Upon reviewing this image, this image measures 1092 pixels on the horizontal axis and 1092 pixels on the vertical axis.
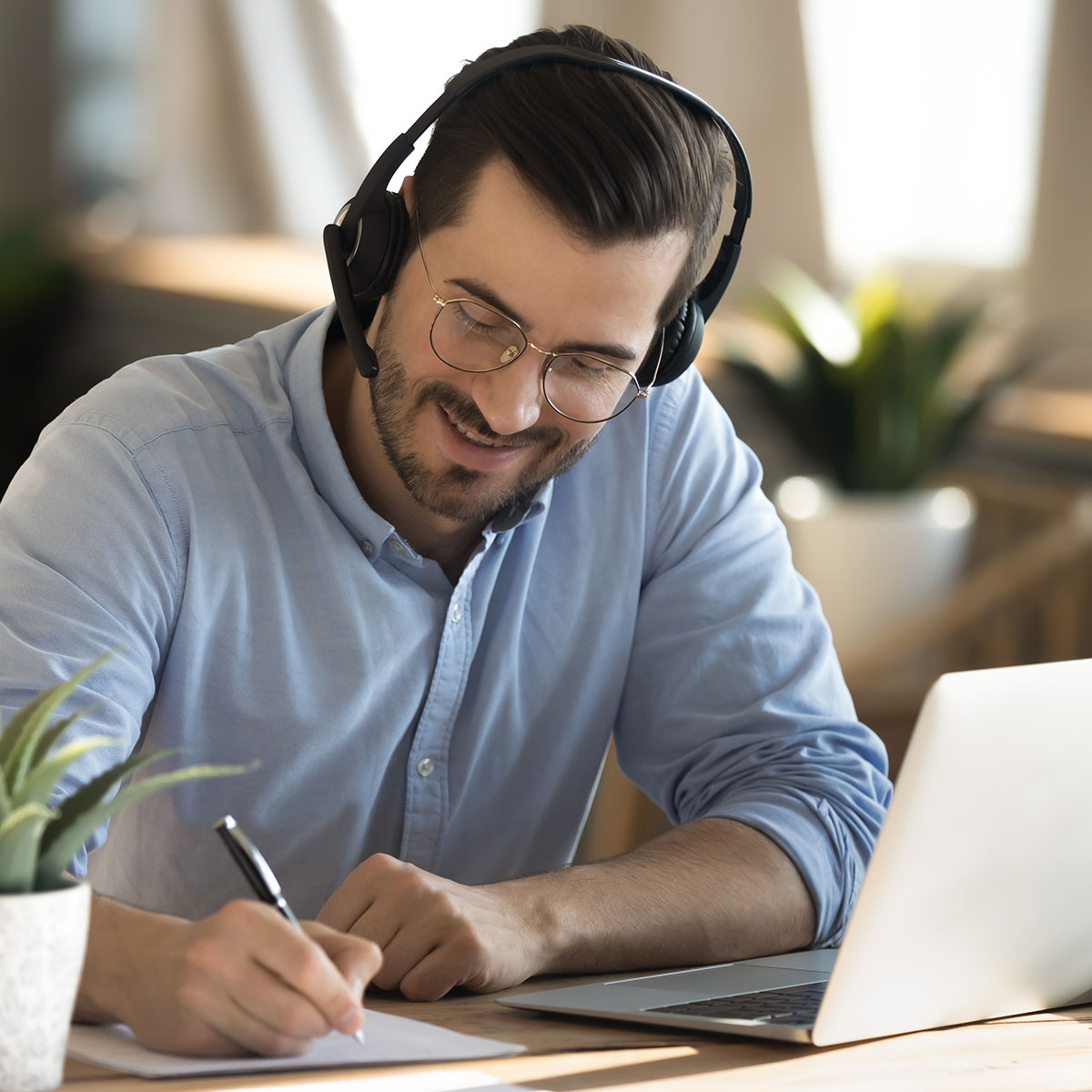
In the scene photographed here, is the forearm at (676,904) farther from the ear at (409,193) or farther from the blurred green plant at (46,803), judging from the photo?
the ear at (409,193)

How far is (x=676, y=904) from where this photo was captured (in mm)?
1224

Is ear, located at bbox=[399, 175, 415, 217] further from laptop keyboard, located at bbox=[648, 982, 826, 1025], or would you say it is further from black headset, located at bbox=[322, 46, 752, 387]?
laptop keyboard, located at bbox=[648, 982, 826, 1025]

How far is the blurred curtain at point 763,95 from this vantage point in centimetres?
349

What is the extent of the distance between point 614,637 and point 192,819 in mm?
443

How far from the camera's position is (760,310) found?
10.0 ft

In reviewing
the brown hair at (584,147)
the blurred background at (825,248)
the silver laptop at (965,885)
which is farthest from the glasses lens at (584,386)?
the blurred background at (825,248)

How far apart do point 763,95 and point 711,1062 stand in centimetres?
294

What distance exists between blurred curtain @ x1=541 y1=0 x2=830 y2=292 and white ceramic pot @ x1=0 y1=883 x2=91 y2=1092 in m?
2.97

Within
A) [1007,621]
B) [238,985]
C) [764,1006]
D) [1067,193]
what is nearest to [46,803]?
[238,985]

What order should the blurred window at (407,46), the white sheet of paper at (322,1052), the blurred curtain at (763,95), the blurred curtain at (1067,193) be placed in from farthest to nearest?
the blurred window at (407,46)
the blurred curtain at (763,95)
the blurred curtain at (1067,193)
the white sheet of paper at (322,1052)

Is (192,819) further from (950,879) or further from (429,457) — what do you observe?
(950,879)

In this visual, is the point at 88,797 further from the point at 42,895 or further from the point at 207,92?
the point at 207,92

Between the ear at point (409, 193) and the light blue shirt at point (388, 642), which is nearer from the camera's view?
the light blue shirt at point (388, 642)

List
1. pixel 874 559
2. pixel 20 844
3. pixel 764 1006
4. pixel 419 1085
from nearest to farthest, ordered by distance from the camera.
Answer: pixel 20 844 → pixel 419 1085 → pixel 764 1006 → pixel 874 559
